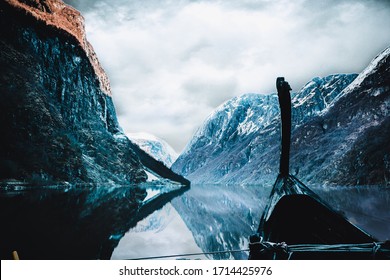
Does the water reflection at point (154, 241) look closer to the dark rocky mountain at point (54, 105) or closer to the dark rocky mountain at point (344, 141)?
the dark rocky mountain at point (54, 105)

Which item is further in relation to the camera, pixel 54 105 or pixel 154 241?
pixel 54 105

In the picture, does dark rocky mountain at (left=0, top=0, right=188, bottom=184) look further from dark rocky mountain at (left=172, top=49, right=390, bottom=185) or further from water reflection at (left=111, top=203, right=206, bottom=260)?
dark rocky mountain at (left=172, top=49, right=390, bottom=185)

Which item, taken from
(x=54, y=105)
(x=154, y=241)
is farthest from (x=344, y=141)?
(x=154, y=241)

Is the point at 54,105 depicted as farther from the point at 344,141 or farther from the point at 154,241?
the point at 344,141

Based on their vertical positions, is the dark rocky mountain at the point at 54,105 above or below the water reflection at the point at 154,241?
above

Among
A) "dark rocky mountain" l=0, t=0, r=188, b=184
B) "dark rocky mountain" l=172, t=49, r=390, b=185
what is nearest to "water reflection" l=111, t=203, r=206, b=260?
"dark rocky mountain" l=0, t=0, r=188, b=184

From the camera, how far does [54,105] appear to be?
71.7m

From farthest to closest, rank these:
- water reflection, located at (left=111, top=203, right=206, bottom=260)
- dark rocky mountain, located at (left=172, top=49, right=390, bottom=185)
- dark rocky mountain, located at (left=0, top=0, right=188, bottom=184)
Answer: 1. dark rocky mountain, located at (left=172, top=49, right=390, bottom=185)
2. dark rocky mountain, located at (left=0, top=0, right=188, bottom=184)
3. water reflection, located at (left=111, top=203, right=206, bottom=260)

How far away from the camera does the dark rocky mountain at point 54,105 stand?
56.3m

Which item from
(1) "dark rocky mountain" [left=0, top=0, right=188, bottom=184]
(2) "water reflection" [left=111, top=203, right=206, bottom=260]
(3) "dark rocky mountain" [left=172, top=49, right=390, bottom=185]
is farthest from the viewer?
(3) "dark rocky mountain" [left=172, top=49, right=390, bottom=185]

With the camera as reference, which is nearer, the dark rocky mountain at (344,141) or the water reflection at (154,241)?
the water reflection at (154,241)

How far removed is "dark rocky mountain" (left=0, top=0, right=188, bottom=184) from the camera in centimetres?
5628

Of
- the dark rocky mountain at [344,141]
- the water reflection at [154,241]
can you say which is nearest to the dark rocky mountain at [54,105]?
the water reflection at [154,241]

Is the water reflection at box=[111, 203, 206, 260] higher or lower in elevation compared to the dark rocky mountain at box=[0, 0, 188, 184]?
lower
